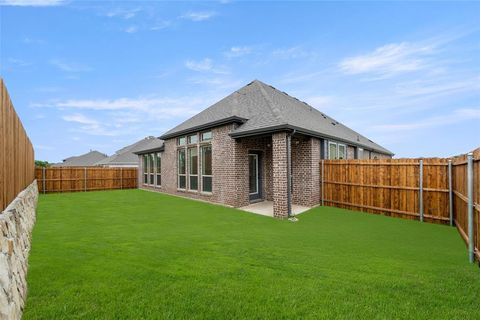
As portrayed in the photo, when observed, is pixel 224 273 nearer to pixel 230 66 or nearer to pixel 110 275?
pixel 110 275

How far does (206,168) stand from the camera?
41.4 feet

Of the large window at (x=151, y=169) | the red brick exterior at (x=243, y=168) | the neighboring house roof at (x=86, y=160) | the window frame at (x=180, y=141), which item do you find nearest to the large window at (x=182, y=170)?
the window frame at (x=180, y=141)

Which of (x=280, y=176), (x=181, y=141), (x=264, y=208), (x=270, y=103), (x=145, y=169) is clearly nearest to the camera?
(x=280, y=176)

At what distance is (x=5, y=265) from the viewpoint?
8.89ft

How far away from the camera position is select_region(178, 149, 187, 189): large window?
1456 cm

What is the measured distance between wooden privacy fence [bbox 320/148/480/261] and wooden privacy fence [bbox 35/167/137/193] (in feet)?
60.9

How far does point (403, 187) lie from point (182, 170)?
11330 millimetres

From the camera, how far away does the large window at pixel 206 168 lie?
12.4m

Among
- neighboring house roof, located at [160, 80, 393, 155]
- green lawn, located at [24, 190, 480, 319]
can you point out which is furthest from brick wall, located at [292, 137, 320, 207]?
green lawn, located at [24, 190, 480, 319]

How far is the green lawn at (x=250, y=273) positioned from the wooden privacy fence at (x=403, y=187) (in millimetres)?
1077

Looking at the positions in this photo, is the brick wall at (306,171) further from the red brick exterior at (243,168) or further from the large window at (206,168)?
the large window at (206,168)

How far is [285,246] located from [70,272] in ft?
13.4

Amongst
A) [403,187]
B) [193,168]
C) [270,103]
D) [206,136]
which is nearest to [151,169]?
[193,168]

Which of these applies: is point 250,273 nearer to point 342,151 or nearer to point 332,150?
point 332,150
